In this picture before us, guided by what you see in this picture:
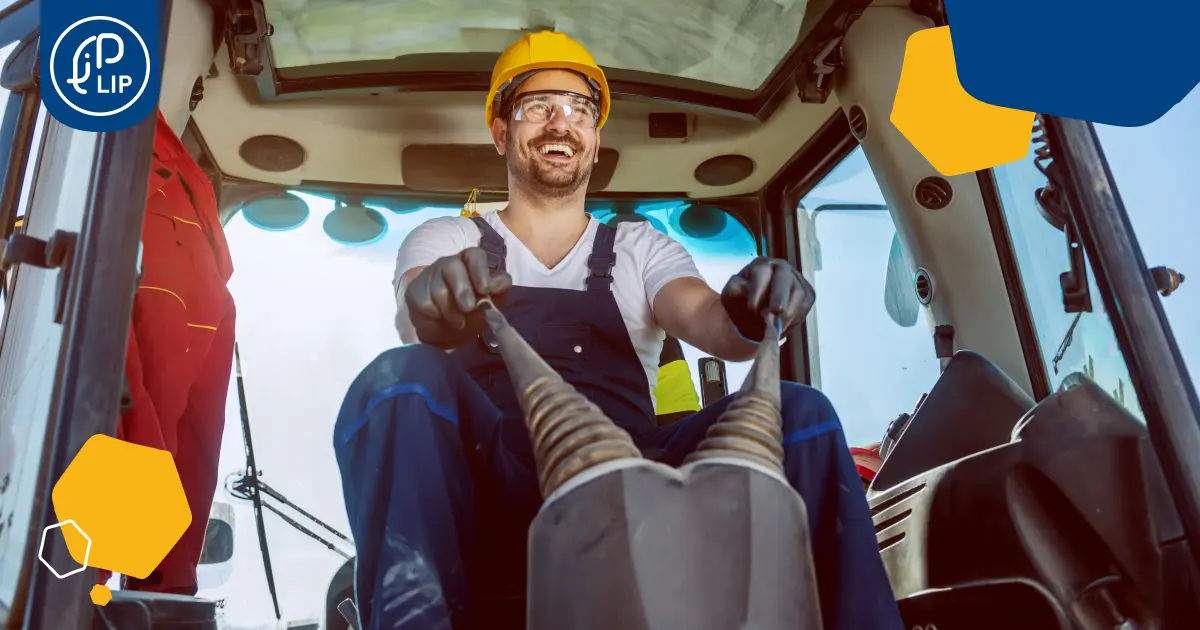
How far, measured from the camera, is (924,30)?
87.2 inches

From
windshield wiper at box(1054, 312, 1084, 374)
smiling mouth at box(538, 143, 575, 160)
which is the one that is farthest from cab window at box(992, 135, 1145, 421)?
smiling mouth at box(538, 143, 575, 160)

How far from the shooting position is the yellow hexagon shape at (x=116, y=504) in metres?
1.02

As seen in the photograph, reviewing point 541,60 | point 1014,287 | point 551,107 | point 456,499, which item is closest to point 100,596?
point 456,499

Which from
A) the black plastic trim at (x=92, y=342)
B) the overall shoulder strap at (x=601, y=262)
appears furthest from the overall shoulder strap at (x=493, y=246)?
the black plastic trim at (x=92, y=342)

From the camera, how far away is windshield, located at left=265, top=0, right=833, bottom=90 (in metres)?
2.19

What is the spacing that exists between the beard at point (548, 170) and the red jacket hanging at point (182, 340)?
2.63 ft

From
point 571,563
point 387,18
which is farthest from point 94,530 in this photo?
point 387,18

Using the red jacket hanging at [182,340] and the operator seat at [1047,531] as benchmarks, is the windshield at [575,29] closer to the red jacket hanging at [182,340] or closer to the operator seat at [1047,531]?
the red jacket hanging at [182,340]

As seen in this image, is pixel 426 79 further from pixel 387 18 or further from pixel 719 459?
pixel 719 459

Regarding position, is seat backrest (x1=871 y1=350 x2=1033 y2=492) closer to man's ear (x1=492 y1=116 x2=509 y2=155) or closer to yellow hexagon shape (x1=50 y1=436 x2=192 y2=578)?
man's ear (x1=492 y1=116 x2=509 y2=155)

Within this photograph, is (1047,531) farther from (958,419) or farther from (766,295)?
(766,295)

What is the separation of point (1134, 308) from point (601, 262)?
3.25ft

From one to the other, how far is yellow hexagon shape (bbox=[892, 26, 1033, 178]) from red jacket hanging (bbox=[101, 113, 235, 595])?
170cm

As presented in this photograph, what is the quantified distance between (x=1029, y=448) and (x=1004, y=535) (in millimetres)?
147
